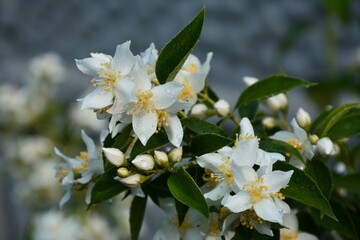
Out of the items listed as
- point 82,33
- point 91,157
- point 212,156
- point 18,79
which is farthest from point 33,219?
point 18,79

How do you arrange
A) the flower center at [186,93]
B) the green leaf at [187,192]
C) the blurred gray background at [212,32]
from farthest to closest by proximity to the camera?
the blurred gray background at [212,32]
the flower center at [186,93]
the green leaf at [187,192]

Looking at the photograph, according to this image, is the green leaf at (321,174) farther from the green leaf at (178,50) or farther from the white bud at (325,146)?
the green leaf at (178,50)

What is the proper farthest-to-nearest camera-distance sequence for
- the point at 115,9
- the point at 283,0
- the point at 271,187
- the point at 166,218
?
1. the point at 115,9
2. the point at 283,0
3. the point at 166,218
4. the point at 271,187

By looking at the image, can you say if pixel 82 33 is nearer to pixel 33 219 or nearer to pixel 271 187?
pixel 33 219

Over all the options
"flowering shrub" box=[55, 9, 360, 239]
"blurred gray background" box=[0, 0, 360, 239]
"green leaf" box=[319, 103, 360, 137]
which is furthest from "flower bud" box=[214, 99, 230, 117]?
"blurred gray background" box=[0, 0, 360, 239]

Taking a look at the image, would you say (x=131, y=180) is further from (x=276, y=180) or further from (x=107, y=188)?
(x=276, y=180)

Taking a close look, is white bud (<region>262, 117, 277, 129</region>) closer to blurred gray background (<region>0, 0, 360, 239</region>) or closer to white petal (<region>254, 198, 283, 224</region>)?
white petal (<region>254, 198, 283, 224</region>)

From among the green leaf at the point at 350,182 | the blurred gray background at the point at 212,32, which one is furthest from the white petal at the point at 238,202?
the blurred gray background at the point at 212,32
